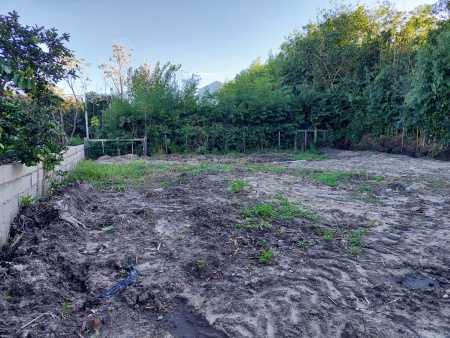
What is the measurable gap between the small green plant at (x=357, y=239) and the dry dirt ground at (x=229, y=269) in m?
0.02

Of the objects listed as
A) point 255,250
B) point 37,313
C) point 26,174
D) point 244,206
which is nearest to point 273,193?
point 244,206

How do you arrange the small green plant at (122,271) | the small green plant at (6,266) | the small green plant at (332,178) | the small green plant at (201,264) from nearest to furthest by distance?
1. the small green plant at (6,266)
2. the small green plant at (122,271)
3. the small green plant at (201,264)
4. the small green plant at (332,178)

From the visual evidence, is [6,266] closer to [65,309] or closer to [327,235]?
[65,309]

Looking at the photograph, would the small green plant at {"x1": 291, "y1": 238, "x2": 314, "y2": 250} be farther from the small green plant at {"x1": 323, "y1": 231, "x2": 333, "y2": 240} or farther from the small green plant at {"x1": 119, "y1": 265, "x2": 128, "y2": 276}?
the small green plant at {"x1": 119, "y1": 265, "x2": 128, "y2": 276}

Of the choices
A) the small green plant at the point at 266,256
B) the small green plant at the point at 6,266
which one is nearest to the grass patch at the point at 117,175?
the small green plant at the point at 6,266

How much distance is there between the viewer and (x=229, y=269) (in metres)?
2.89

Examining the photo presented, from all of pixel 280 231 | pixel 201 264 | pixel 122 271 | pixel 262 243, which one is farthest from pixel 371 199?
pixel 122 271

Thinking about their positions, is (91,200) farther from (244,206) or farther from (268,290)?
(268,290)

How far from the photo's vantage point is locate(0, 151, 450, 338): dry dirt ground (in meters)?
Answer: 2.11

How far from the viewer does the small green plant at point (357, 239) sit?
3.28 meters

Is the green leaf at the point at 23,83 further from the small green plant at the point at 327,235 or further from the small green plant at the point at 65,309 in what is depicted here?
the small green plant at the point at 327,235

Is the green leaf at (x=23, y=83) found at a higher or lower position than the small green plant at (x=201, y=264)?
higher

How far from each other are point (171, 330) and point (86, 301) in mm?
709

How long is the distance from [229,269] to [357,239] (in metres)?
1.63
